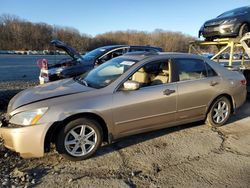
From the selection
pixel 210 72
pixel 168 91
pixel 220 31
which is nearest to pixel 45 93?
pixel 168 91

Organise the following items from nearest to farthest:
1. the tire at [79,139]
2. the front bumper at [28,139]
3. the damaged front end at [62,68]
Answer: the front bumper at [28,139] → the tire at [79,139] → the damaged front end at [62,68]

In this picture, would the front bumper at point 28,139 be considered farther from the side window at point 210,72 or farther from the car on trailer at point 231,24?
the car on trailer at point 231,24

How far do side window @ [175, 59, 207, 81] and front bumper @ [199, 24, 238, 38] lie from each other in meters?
4.27

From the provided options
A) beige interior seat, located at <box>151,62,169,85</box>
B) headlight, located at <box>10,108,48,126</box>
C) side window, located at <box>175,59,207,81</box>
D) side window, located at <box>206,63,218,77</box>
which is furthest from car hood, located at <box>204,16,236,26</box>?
headlight, located at <box>10,108,48,126</box>

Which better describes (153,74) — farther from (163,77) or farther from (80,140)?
(80,140)

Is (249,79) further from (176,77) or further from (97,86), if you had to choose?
(97,86)

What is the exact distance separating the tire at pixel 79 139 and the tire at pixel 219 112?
2.55 metres

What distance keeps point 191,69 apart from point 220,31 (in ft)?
15.7

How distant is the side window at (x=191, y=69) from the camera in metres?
4.72

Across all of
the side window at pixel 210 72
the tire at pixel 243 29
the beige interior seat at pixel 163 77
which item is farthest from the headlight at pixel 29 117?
the tire at pixel 243 29

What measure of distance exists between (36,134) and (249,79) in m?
6.82

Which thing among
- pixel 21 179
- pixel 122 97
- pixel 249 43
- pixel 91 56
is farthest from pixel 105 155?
pixel 249 43

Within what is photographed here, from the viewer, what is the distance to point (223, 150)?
13.8 ft

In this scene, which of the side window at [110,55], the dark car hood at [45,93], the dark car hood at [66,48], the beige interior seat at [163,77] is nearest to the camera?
the dark car hood at [45,93]
